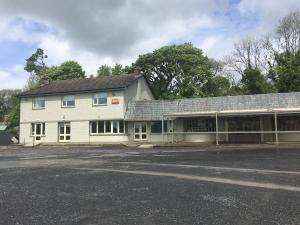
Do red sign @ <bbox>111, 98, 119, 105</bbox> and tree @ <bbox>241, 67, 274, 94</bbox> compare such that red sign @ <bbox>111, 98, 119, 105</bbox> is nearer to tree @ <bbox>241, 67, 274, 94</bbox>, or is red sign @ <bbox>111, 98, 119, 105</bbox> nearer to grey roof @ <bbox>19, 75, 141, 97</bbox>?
grey roof @ <bbox>19, 75, 141, 97</bbox>

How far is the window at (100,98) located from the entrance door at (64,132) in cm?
391

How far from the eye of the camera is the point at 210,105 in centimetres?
3666

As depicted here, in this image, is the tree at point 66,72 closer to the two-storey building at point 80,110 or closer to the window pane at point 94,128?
the two-storey building at point 80,110

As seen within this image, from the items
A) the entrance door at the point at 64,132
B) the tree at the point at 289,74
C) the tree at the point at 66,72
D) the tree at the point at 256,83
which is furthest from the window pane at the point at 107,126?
the tree at the point at 66,72

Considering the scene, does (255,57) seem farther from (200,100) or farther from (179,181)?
(179,181)

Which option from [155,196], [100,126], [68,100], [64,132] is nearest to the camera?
[155,196]

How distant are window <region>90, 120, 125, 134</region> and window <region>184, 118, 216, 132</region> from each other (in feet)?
21.2

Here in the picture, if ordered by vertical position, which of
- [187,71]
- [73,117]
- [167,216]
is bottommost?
[167,216]

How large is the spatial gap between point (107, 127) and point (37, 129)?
27.8 feet

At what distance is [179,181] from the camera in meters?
12.0

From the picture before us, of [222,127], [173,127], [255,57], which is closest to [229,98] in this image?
[222,127]

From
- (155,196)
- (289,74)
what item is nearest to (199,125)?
(289,74)

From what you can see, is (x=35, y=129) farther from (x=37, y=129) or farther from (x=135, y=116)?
(x=135, y=116)

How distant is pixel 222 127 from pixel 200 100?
3451 mm
